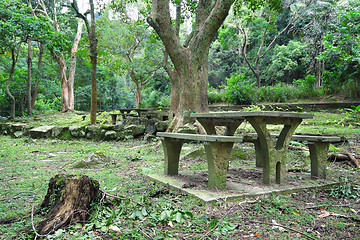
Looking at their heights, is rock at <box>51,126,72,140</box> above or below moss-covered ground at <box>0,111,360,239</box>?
above

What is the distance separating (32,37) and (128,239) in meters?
10.7

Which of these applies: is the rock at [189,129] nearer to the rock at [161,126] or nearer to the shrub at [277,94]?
the rock at [161,126]

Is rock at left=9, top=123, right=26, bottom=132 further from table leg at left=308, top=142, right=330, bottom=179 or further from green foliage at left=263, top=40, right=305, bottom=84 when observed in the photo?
green foliage at left=263, top=40, right=305, bottom=84

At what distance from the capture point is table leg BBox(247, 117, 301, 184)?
9.87 ft

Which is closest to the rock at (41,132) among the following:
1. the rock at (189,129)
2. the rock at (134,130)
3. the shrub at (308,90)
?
the rock at (134,130)

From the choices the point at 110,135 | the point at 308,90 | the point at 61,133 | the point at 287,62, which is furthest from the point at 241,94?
the point at 287,62

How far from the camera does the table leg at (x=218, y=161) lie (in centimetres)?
273

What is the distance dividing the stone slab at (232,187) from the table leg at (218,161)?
102mm

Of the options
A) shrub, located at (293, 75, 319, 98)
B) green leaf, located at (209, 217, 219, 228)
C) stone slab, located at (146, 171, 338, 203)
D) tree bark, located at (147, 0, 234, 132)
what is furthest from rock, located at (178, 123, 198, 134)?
shrub, located at (293, 75, 319, 98)

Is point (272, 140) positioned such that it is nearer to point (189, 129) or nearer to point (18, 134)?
point (189, 129)

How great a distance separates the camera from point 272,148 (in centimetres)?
307

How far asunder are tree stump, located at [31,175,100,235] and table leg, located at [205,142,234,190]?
115 centimetres

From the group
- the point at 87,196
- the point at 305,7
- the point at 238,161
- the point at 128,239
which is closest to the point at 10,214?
the point at 87,196

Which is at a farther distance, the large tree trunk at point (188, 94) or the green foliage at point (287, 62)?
the green foliage at point (287, 62)
